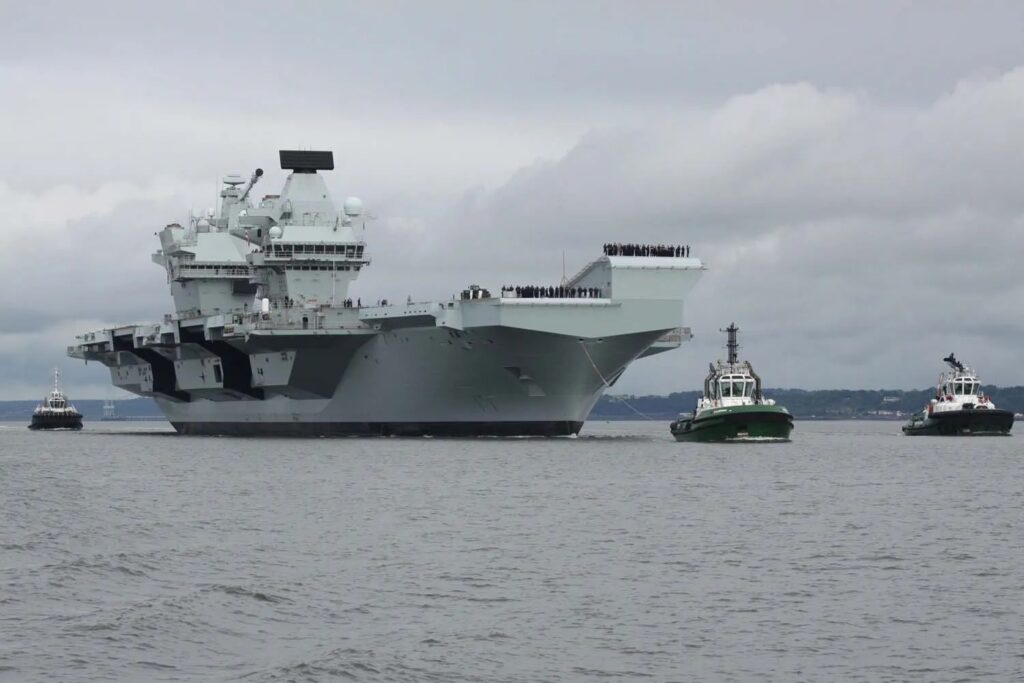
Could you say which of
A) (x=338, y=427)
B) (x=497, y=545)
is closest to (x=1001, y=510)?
(x=497, y=545)

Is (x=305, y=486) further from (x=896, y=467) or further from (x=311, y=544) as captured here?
(x=896, y=467)

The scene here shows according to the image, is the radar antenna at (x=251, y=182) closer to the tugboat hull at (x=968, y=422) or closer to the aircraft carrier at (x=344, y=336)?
the aircraft carrier at (x=344, y=336)

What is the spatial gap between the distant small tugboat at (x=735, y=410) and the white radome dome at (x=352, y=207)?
736 inches

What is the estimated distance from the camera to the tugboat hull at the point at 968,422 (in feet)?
233

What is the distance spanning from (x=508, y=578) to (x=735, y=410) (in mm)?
33831

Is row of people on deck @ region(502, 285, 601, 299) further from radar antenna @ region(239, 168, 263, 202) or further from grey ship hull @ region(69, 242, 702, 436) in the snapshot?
radar antenna @ region(239, 168, 263, 202)

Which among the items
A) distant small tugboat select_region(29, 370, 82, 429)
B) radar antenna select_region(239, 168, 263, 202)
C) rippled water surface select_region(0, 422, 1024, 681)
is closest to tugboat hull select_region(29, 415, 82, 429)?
distant small tugboat select_region(29, 370, 82, 429)

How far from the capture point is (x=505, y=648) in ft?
54.9

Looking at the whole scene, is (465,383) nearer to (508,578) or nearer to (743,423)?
(743,423)

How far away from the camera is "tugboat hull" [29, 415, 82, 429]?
10331 cm

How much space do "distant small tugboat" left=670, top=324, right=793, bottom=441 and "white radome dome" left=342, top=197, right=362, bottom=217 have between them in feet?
61.3

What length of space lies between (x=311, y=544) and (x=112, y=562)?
154 inches

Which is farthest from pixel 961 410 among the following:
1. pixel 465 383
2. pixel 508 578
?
pixel 508 578

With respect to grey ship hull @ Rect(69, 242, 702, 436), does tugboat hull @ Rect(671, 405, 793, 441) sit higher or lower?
lower
